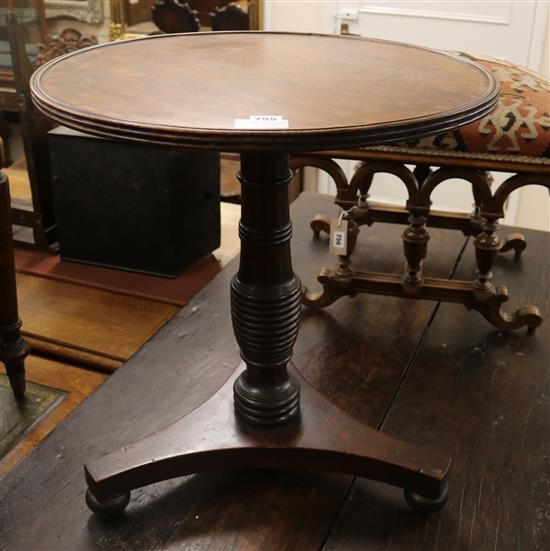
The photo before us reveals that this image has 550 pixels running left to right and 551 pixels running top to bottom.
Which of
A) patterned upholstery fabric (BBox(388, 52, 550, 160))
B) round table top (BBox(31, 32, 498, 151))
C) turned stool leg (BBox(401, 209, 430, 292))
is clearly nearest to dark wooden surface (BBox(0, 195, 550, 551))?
turned stool leg (BBox(401, 209, 430, 292))

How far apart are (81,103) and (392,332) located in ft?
3.24

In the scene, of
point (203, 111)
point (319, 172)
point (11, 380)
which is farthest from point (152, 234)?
point (319, 172)

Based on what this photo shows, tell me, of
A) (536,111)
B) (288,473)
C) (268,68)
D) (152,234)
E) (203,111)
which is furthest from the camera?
(152,234)

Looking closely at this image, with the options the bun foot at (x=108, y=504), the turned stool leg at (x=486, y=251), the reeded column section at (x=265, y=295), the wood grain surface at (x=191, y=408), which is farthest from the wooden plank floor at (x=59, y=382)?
the turned stool leg at (x=486, y=251)

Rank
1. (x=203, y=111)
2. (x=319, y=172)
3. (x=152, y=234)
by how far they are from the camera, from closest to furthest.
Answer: (x=203, y=111) < (x=152, y=234) < (x=319, y=172)

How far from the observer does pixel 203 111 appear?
97cm

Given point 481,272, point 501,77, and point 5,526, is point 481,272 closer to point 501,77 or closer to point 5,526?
point 501,77

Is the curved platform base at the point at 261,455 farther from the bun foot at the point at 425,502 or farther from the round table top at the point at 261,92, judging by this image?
the round table top at the point at 261,92

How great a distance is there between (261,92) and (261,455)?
0.57 meters

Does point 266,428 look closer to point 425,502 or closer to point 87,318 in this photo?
point 425,502

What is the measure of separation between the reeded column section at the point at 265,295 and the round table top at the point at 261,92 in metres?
0.13

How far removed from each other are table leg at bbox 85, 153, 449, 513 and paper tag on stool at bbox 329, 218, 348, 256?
1.69 ft

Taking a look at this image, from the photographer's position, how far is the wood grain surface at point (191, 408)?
1209 mm

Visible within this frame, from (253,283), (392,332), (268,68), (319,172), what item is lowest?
(319,172)
